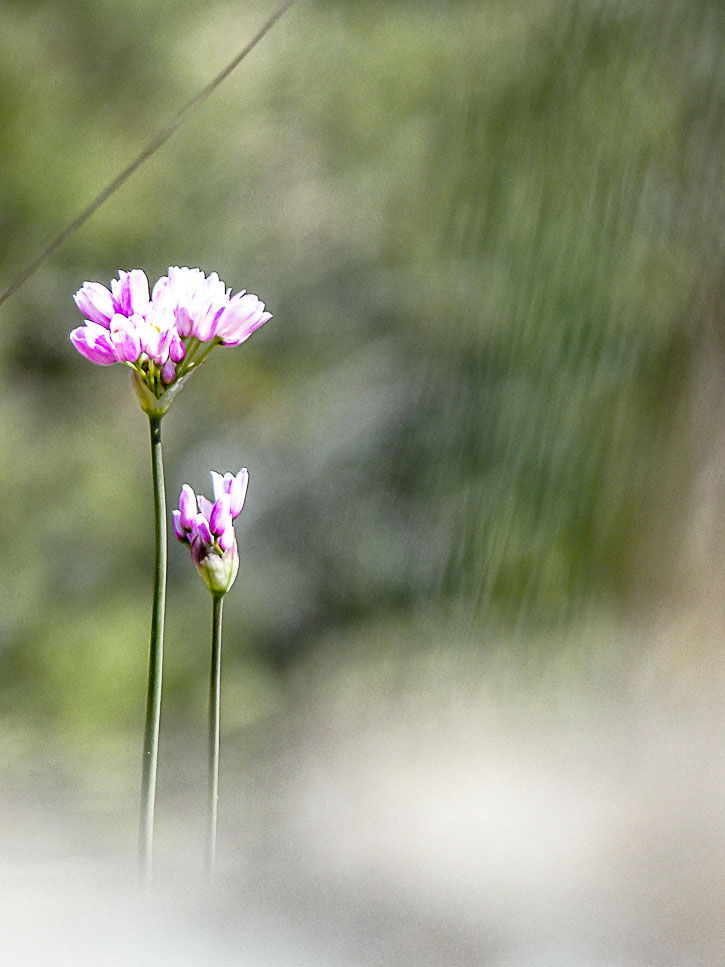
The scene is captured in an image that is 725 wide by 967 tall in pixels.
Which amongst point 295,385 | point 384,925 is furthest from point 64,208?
point 384,925

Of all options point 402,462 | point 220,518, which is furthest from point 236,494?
point 402,462

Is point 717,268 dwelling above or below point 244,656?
below

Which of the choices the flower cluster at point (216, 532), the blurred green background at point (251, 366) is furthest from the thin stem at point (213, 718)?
the blurred green background at point (251, 366)

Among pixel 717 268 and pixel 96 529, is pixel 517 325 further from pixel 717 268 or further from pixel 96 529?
pixel 96 529

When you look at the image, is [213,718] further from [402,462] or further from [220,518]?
[402,462]

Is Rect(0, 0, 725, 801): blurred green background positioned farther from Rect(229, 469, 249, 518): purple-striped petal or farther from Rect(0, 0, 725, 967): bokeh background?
Rect(229, 469, 249, 518): purple-striped petal

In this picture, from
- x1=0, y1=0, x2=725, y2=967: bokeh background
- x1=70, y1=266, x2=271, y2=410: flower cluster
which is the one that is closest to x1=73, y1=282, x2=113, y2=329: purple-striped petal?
x1=70, y1=266, x2=271, y2=410: flower cluster
